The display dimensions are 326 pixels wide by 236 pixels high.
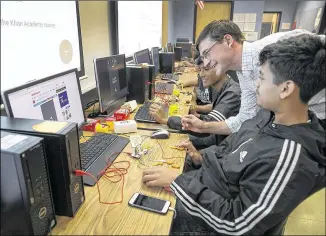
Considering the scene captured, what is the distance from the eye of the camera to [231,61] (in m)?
1.50

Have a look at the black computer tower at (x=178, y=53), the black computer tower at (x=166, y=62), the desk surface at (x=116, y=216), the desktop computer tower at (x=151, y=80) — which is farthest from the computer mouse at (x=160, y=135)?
the black computer tower at (x=178, y=53)

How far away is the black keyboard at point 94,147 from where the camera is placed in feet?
3.37

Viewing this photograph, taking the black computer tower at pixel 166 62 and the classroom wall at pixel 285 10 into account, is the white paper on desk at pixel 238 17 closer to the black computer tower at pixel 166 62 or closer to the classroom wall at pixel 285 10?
the classroom wall at pixel 285 10

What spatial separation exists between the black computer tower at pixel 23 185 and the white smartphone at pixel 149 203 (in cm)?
27

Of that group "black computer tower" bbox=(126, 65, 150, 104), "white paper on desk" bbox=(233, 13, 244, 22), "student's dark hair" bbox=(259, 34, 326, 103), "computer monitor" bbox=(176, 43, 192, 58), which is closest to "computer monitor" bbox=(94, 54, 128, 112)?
"black computer tower" bbox=(126, 65, 150, 104)

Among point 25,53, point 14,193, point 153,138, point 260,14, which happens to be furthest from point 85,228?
A: point 260,14

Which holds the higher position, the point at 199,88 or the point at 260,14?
the point at 260,14

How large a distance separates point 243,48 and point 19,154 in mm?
1303

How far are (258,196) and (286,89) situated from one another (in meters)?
0.36

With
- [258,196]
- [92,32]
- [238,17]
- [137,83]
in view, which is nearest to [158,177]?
[258,196]

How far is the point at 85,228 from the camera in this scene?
69 cm

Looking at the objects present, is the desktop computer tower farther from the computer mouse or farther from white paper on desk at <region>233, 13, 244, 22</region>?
white paper on desk at <region>233, 13, 244, 22</region>

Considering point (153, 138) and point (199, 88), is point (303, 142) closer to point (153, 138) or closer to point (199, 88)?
point (153, 138)

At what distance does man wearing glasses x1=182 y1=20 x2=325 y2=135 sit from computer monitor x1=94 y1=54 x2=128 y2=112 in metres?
0.52
